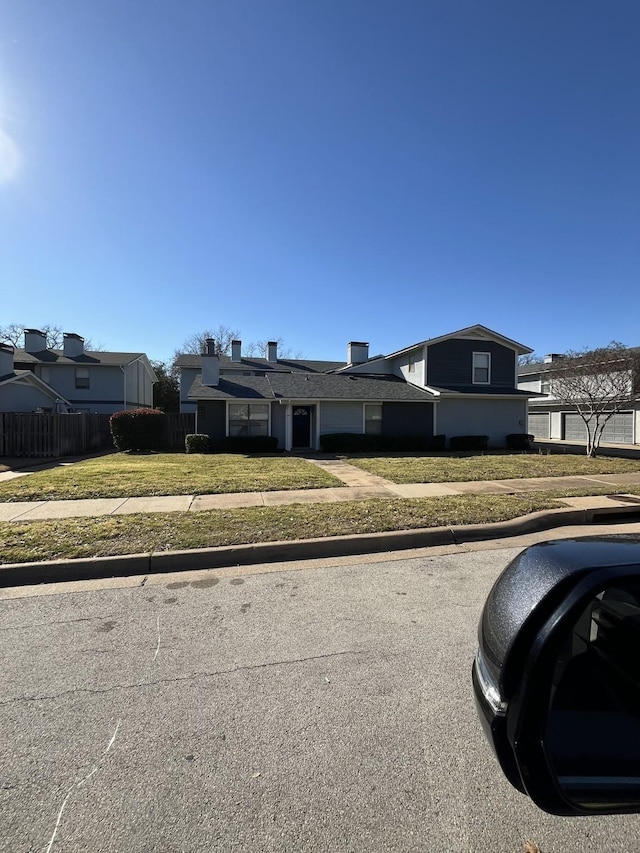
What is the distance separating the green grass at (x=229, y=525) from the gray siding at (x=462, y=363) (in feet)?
45.4

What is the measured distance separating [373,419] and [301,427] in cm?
333

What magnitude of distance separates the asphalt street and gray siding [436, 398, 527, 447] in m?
17.3

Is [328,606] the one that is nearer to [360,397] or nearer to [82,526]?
[82,526]

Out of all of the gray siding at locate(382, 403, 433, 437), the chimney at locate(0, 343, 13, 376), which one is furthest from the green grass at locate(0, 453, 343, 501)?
the chimney at locate(0, 343, 13, 376)

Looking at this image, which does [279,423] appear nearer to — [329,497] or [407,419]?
[407,419]

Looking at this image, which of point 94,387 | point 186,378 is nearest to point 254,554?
point 186,378

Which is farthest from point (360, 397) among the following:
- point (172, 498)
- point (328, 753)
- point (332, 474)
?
point (328, 753)

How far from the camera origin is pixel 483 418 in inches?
822

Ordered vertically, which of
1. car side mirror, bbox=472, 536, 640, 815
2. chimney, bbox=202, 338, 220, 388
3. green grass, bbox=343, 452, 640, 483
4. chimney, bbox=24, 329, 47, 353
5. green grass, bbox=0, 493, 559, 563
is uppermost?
chimney, bbox=24, 329, 47, 353

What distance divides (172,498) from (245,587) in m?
4.36

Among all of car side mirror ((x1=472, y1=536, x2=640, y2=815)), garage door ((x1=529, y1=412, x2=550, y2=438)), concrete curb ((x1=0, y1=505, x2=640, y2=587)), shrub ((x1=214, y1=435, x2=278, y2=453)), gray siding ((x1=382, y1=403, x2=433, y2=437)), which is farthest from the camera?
garage door ((x1=529, y1=412, x2=550, y2=438))

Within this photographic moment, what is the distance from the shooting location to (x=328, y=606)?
3.90 metres

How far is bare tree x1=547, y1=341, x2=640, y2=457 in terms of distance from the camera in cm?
1645

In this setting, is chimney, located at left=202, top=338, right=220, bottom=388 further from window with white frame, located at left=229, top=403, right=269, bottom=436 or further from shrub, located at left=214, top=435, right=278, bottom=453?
shrub, located at left=214, top=435, right=278, bottom=453
